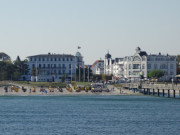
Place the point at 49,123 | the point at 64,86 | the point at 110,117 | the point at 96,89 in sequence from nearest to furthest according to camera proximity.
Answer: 1. the point at 49,123
2. the point at 110,117
3. the point at 96,89
4. the point at 64,86

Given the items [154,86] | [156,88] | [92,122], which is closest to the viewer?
[92,122]

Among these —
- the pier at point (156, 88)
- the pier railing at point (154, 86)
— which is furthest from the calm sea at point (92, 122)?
the pier at point (156, 88)

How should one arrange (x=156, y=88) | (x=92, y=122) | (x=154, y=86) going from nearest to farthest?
(x=92, y=122)
(x=156, y=88)
(x=154, y=86)

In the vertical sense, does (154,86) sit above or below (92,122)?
above

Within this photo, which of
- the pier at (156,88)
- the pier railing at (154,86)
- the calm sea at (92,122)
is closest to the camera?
the calm sea at (92,122)

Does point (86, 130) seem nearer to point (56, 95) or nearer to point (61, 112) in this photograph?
point (61, 112)

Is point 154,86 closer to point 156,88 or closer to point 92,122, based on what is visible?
point 156,88

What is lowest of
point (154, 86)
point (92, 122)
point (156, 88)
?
point (92, 122)

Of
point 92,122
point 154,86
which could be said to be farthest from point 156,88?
point 92,122

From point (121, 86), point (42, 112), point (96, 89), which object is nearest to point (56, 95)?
point (96, 89)

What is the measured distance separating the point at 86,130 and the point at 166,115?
21.7 meters

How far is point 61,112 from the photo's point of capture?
90000 mm

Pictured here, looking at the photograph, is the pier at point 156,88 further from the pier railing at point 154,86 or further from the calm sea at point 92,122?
the calm sea at point 92,122

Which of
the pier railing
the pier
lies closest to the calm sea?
the pier railing
